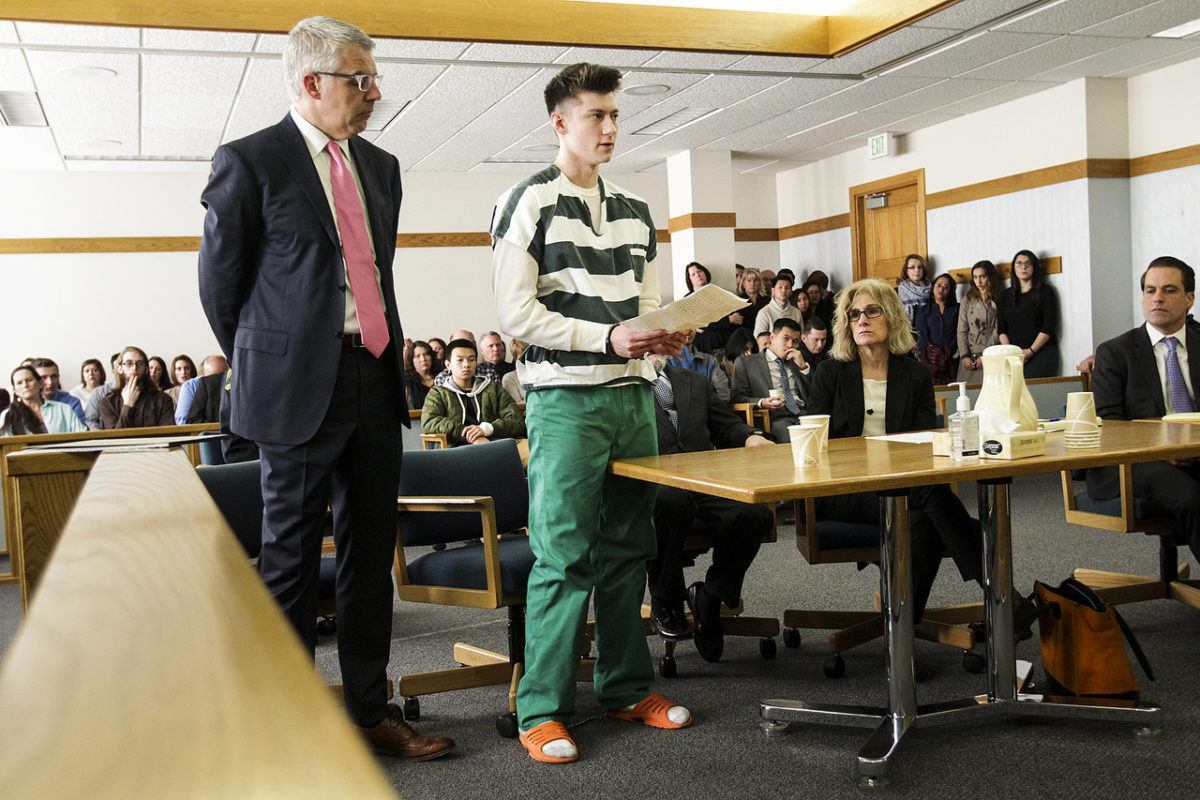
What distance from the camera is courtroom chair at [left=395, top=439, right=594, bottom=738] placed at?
9.65 feet

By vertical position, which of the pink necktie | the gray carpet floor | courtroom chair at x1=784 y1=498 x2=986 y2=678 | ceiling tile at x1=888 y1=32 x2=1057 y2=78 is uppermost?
ceiling tile at x1=888 y1=32 x2=1057 y2=78

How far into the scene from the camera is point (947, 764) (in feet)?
8.34

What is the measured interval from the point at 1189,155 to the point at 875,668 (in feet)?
23.4

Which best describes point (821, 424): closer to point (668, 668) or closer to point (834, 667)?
point (834, 667)

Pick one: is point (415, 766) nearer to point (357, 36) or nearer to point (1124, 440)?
point (357, 36)

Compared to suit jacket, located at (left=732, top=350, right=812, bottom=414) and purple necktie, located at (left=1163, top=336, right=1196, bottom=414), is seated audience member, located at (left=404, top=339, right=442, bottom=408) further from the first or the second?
purple necktie, located at (left=1163, top=336, right=1196, bottom=414)

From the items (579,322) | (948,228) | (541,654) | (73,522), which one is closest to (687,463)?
(579,322)

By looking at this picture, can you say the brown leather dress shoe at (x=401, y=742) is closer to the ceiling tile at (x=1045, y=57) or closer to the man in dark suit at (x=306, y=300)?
the man in dark suit at (x=306, y=300)

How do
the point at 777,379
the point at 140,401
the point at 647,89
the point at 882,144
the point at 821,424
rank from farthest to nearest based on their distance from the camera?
the point at 882,144
the point at 647,89
the point at 140,401
the point at 777,379
the point at 821,424

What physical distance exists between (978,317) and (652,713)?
7.81m

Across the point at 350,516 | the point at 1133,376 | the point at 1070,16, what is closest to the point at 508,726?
the point at 350,516

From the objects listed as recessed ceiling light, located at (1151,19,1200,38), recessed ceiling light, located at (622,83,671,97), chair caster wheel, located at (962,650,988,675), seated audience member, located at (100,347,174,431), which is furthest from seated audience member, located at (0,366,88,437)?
recessed ceiling light, located at (1151,19,1200,38)

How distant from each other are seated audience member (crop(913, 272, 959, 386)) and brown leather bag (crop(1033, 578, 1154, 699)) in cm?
733

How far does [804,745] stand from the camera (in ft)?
8.93
